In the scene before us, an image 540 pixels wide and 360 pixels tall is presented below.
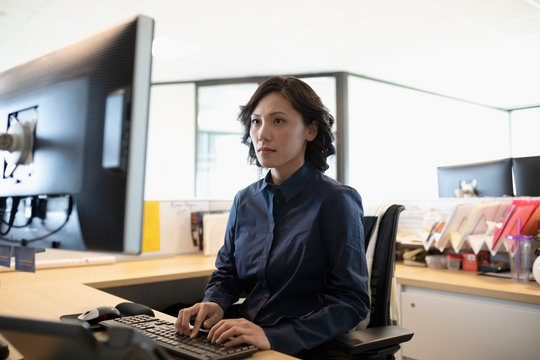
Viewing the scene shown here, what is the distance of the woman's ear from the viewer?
56.6 inches

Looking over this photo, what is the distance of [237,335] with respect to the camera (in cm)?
94

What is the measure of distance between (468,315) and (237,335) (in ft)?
4.24

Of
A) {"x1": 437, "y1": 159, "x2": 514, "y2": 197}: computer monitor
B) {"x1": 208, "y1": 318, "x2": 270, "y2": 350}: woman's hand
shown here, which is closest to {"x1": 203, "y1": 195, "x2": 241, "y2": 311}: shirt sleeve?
{"x1": 208, "y1": 318, "x2": 270, "y2": 350}: woman's hand

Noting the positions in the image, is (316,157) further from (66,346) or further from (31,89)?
(66,346)

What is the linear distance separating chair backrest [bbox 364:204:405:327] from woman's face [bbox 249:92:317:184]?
0.37m

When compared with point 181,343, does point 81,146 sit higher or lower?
higher

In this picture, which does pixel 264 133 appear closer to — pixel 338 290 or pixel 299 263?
pixel 299 263

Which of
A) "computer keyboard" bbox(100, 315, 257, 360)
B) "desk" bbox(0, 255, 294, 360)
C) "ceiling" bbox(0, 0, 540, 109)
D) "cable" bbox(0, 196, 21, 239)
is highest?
"ceiling" bbox(0, 0, 540, 109)

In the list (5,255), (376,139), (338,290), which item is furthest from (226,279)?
(376,139)

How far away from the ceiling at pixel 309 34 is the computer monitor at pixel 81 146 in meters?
3.21

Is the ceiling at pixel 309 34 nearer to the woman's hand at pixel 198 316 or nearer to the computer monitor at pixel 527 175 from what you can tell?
the computer monitor at pixel 527 175

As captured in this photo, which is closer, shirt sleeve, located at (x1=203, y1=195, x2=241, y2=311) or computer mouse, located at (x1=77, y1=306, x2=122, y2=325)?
computer mouse, located at (x1=77, y1=306, x2=122, y2=325)

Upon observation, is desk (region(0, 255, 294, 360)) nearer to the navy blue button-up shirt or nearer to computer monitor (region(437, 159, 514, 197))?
the navy blue button-up shirt

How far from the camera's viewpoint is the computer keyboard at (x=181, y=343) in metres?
0.86
